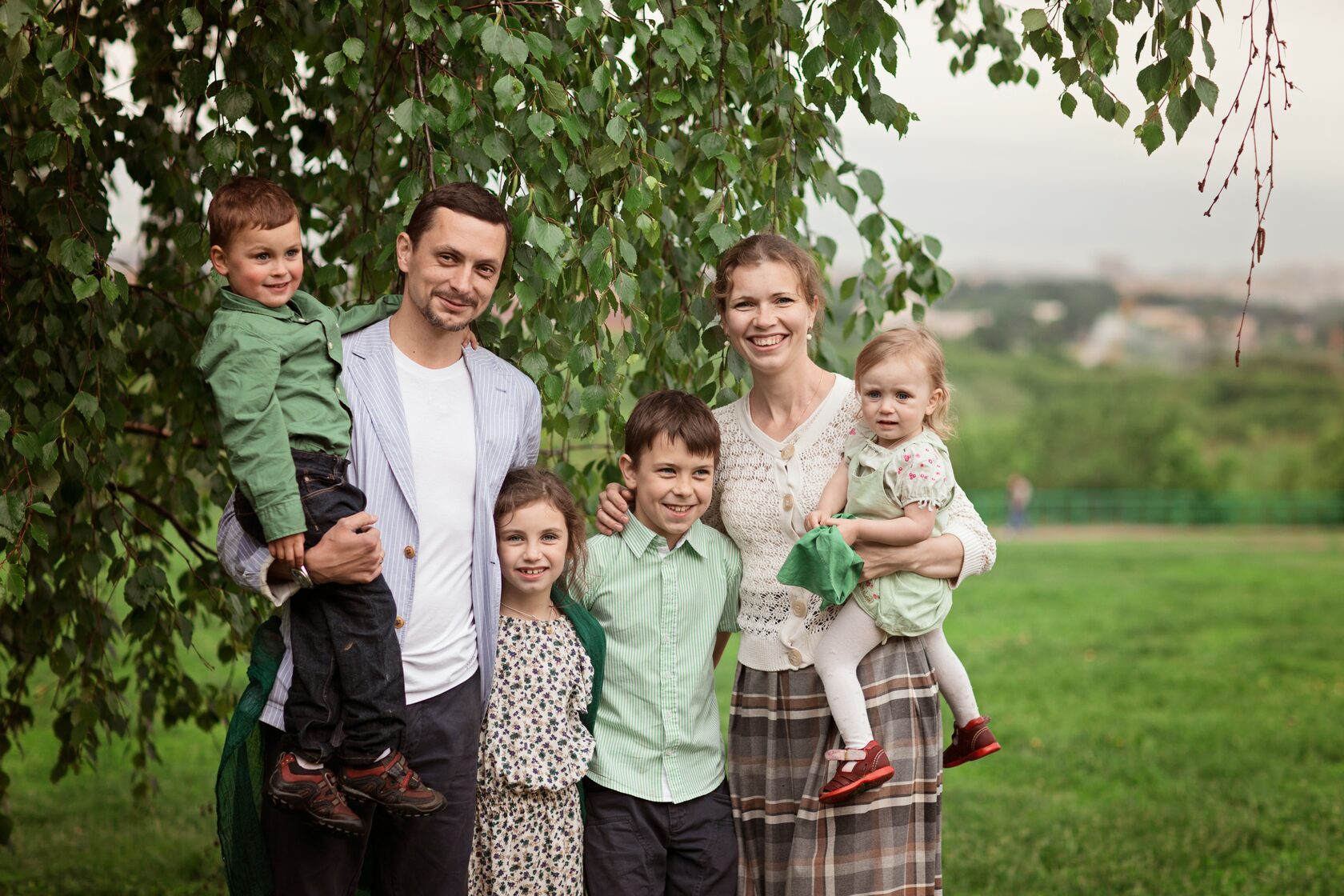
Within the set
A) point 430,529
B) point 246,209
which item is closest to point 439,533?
point 430,529

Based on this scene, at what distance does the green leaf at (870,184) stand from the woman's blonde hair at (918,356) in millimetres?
667

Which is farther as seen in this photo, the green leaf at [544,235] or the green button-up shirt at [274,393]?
the green leaf at [544,235]

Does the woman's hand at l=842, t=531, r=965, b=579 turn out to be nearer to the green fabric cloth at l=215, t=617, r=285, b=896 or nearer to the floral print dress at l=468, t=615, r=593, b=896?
the floral print dress at l=468, t=615, r=593, b=896

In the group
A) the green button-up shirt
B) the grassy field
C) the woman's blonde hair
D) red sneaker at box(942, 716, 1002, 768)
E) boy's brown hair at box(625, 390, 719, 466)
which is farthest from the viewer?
the grassy field

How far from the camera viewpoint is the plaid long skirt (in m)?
2.47

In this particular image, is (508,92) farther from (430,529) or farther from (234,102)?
(430,529)

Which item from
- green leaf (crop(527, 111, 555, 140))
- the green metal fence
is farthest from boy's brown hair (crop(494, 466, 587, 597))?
the green metal fence

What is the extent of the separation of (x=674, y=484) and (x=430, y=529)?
1.68 feet

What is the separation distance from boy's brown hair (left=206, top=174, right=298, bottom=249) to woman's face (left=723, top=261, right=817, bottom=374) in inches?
34.9

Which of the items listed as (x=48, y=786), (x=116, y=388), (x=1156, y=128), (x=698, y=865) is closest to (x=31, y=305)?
(x=116, y=388)

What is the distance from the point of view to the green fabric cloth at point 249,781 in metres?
2.26

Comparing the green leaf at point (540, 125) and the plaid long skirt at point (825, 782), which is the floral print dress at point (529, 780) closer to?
the plaid long skirt at point (825, 782)

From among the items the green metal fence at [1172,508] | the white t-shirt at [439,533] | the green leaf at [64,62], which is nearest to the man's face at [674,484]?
the white t-shirt at [439,533]

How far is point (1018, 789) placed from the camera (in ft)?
21.7
